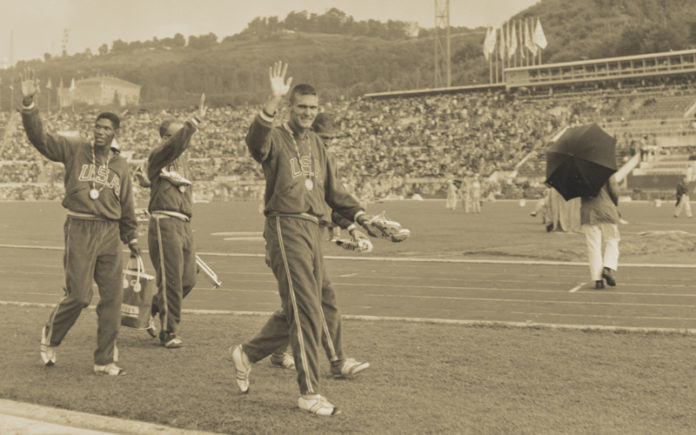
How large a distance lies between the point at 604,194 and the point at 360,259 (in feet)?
17.9

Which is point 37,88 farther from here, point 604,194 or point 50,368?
point 604,194

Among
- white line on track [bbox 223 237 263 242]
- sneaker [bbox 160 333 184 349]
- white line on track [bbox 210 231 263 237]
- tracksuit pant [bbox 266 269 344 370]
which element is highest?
tracksuit pant [bbox 266 269 344 370]

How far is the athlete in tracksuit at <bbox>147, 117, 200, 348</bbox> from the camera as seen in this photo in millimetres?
7516

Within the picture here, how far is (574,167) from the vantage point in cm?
1116

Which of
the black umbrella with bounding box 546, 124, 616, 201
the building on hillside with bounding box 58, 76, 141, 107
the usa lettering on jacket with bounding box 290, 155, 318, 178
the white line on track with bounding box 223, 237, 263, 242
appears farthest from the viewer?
the building on hillside with bounding box 58, 76, 141, 107

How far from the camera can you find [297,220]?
5.50 meters

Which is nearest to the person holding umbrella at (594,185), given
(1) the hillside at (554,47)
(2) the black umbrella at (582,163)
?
(2) the black umbrella at (582,163)

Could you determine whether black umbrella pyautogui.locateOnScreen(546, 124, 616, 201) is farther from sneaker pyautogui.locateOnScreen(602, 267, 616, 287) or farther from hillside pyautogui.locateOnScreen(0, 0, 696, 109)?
hillside pyautogui.locateOnScreen(0, 0, 696, 109)

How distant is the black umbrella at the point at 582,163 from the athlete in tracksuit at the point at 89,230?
630cm

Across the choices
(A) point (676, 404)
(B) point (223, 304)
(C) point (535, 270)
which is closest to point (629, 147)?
(C) point (535, 270)

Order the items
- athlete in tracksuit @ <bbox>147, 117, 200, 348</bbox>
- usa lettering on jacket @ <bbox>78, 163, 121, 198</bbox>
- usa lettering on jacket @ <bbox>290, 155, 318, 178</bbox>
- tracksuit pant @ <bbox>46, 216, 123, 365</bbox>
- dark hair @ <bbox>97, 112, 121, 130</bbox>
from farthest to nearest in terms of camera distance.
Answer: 1. athlete in tracksuit @ <bbox>147, 117, 200, 348</bbox>
2. dark hair @ <bbox>97, 112, 121, 130</bbox>
3. usa lettering on jacket @ <bbox>78, 163, 121, 198</bbox>
4. tracksuit pant @ <bbox>46, 216, 123, 365</bbox>
5. usa lettering on jacket @ <bbox>290, 155, 318, 178</bbox>

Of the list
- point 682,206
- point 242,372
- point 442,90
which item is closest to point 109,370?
point 242,372

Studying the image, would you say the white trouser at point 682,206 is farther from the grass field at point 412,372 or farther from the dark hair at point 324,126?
the dark hair at point 324,126

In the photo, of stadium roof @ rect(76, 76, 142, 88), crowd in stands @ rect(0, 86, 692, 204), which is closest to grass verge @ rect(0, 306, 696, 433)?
crowd in stands @ rect(0, 86, 692, 204)
